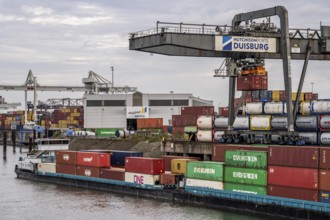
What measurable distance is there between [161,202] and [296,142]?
13.3m

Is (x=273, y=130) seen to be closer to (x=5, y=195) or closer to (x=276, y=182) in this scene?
(x=276, y=182)

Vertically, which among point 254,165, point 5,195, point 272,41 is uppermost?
point 272,41

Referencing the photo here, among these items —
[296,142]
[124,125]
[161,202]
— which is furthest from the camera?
[124,125]

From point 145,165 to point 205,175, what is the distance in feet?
25.8

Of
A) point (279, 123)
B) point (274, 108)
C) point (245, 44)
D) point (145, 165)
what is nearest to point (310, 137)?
point (279, 123)

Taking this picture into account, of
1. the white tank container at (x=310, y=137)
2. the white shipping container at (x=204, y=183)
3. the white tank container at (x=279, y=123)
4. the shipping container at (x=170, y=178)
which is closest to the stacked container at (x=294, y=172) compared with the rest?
the white shipping container at (x=204, y=183)

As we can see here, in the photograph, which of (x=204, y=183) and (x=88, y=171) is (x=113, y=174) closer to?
(x=88, y=171)

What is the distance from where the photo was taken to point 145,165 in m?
55.2

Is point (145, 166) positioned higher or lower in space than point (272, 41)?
lower

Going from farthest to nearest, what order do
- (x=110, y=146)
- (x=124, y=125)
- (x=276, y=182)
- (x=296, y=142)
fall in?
(x=124, y=125) < (x=110, y=146) < (x=296, y=142) < (x=276, y=182)

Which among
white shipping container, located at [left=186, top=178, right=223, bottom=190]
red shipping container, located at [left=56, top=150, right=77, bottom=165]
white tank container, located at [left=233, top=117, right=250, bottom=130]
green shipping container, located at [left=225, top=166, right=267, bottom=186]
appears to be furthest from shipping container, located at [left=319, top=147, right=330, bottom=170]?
red shipping container, located at [left=56, top=150, right=77, bottom=165]

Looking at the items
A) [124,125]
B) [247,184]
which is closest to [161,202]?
[247,184]

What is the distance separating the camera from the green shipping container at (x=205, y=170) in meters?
47.9

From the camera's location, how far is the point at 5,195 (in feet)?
196
